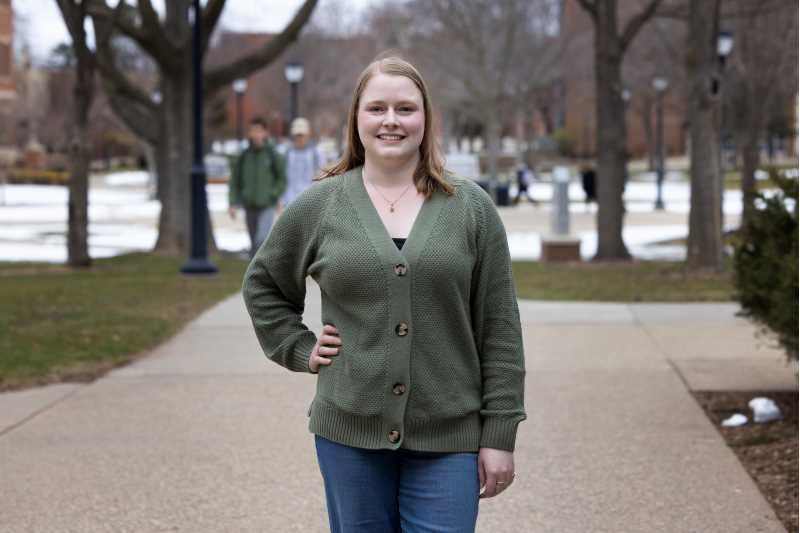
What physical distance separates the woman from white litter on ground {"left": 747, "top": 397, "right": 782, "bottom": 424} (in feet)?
14.7

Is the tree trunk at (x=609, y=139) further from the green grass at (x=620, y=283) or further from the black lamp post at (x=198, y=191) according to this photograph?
the black lamp post at (x=198, y=191)

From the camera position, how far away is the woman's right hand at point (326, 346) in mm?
3234

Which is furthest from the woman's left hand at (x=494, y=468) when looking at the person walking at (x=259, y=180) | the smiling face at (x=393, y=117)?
the person walking at (x=259, y=180)

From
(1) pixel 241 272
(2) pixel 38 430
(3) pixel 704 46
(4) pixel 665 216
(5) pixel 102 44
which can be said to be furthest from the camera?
(4) pixel 665 216

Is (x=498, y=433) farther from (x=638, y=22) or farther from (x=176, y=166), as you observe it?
(x=176, y=166)

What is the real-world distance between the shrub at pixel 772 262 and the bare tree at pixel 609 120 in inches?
439

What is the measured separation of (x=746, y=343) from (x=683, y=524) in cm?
509

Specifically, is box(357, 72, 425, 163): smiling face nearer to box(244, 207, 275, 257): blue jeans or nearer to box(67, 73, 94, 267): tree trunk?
box(244, 207, 275, 257): blue jeans

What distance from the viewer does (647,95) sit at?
179ft

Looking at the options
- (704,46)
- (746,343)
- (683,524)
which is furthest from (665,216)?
(683,524)

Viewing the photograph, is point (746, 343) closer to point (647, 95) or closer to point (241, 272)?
point (241, 272)

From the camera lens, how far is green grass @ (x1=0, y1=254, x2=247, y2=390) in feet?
30.8

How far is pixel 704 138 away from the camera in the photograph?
16.0 meters

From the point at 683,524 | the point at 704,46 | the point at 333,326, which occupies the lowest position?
the point at 683,524
